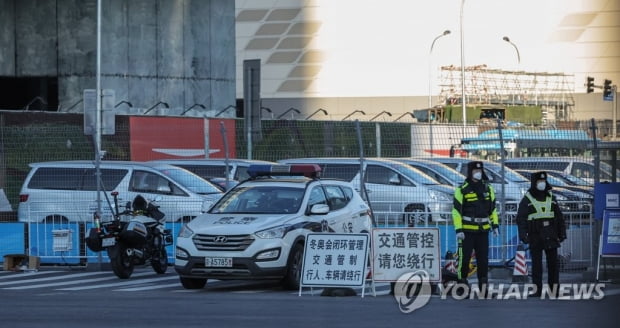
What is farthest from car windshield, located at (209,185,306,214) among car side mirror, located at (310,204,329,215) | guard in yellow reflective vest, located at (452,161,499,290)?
guard in yellow reflective vest, located at (452,161,499,290)

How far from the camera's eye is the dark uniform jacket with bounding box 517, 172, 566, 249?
57.5 feet

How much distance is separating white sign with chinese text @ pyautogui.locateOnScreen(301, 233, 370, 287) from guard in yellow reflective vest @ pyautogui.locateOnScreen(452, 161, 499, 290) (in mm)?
1366

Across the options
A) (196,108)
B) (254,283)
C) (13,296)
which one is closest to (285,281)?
(254,283)

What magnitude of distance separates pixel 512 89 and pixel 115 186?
5288 cm

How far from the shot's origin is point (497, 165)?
28.7 metres

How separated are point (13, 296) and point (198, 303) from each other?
293 cm

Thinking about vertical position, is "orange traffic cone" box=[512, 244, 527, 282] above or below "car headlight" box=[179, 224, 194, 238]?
below

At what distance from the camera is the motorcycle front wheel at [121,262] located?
21.1 m

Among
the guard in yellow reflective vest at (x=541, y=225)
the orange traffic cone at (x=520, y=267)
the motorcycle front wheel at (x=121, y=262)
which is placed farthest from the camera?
the motorcycle front wheel at (x=121, y=262)

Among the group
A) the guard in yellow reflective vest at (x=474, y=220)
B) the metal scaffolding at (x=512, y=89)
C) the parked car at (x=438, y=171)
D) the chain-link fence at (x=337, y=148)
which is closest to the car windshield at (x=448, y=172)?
the parked car at (x=438, y=171)

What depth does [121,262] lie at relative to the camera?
2120 centimetres

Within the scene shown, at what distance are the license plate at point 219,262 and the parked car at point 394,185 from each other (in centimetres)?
770

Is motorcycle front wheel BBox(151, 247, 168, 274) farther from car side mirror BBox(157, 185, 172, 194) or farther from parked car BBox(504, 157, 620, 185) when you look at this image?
parked car BBox(504, 157, 620, 185)

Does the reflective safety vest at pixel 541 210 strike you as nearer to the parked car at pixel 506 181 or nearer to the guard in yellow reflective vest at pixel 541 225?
the guard in yellow reflective vest at pixel 541 225
